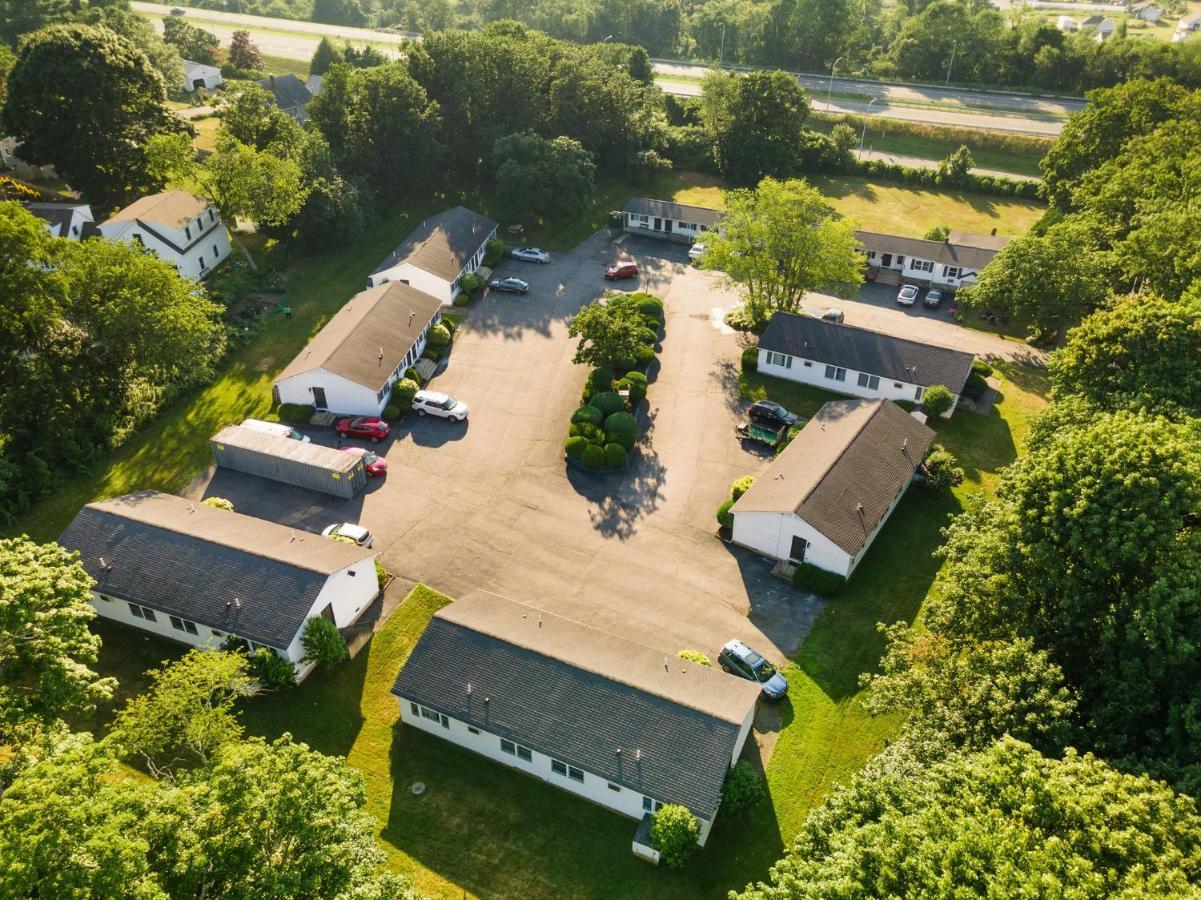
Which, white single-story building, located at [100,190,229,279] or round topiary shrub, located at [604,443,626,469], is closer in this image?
round topiary shrub, located at [604,443,626,469]

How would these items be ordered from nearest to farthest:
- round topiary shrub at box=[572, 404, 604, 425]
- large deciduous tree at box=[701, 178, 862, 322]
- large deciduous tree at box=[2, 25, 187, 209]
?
round topiary shrub at box=[572, 404, 604, 425] → large deciduous tree at box=[701, 178, 862, 322] → large deciduous tree at box=[2, 25, 187, 209]

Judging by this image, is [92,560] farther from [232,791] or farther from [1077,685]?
[1077,685]

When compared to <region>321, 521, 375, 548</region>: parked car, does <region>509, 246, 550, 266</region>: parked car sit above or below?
above

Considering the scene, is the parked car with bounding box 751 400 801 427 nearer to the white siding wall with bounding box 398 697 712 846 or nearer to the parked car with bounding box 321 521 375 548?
the parked car with bounding box 321 521 375 548

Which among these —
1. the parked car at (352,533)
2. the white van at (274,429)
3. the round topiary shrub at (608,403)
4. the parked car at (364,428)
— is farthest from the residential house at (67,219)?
the round topiary shrub at (608,403)

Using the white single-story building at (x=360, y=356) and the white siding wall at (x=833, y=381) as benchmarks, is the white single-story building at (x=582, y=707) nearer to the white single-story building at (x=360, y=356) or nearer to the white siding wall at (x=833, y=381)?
the white single-story building at (x=360, y=356)

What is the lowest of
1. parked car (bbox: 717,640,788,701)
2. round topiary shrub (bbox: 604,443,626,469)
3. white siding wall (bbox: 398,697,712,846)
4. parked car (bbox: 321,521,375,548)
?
white siding wall (bbox: 398,697,712,846)

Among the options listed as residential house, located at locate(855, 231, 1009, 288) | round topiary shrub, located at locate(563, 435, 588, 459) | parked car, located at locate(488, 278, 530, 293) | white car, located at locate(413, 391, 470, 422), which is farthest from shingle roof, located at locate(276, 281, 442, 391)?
residential house, located at locate(855, 231, 1009, 288)
